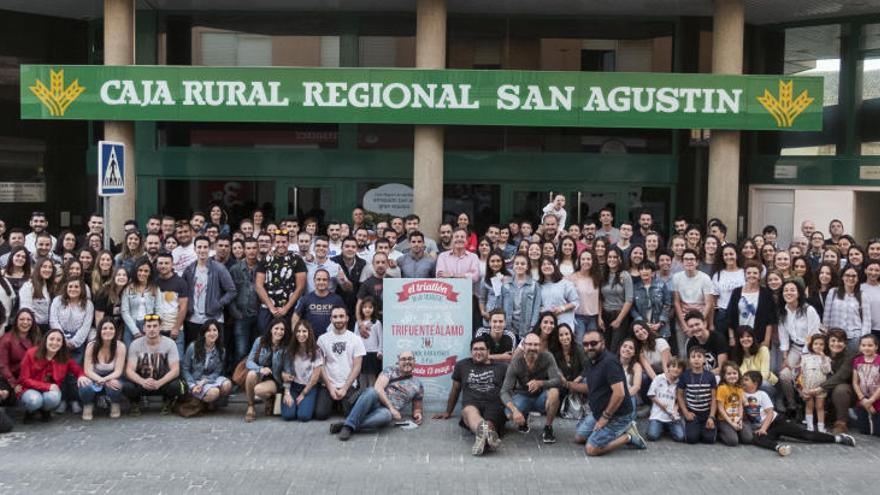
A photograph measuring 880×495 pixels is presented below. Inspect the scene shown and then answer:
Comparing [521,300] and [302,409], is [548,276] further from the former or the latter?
[302,409]

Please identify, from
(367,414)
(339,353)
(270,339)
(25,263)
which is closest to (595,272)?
(339,353)

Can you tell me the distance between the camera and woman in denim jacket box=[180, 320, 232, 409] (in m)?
11.9

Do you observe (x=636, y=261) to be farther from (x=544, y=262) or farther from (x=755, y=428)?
(x=755, y=428)

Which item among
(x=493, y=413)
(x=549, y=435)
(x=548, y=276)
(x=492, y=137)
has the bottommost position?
(x=549, y=435)

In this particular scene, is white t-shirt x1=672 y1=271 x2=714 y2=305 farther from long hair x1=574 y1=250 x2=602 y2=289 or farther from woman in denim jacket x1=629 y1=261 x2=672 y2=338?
long hair x1=574 y1=250 x2=602 y2=289

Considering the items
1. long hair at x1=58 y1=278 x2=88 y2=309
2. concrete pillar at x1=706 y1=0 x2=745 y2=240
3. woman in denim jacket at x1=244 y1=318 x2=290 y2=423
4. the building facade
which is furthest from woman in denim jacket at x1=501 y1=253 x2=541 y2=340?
the building facade

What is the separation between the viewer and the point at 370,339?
12477mm

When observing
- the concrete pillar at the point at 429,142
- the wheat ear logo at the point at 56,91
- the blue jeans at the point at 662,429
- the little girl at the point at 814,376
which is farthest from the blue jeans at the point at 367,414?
the wheat ear logo at the point at 56,91

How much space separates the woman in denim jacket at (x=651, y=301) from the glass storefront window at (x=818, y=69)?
8.19m

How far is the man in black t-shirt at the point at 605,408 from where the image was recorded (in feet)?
34.8

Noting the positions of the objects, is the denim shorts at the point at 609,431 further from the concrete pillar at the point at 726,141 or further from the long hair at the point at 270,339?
the concrete pillar at the point at 726,141

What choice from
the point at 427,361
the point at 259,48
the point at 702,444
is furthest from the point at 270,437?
the point at 259,48

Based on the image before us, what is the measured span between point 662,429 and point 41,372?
23.3 ft

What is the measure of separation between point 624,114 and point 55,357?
9981 millimetres
